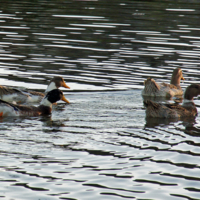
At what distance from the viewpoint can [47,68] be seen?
677 inches

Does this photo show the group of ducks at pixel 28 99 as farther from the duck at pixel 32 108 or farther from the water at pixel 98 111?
the water at pixel 98 111

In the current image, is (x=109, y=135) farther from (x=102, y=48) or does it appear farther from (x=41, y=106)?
(x=102, y=48)

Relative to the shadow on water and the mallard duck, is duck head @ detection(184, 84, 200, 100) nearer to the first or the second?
the shadow on water

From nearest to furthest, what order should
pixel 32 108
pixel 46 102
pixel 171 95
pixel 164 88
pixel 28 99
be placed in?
pixel 32 108 < pixel 46 102 < pixel 28 99 < pixel 164 88 < pixel 171 95

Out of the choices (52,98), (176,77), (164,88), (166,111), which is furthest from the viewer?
(176,77)

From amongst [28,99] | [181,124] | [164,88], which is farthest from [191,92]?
[28,99]

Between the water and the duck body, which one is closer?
the water

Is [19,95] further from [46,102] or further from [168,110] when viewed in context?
[168,110]

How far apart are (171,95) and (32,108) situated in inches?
198

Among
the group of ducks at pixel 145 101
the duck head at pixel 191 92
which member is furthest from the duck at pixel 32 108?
the duck head at pixel 191 92

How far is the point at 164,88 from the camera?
15188 mm

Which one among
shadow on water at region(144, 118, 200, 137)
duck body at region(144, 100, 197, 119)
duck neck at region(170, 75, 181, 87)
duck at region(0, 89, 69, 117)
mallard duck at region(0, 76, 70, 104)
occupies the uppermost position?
duck neck at region(170, 75, 181, 87)

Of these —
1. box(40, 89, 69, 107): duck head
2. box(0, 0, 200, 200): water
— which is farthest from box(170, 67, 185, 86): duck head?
box(40, 89, 69, 107): duck head

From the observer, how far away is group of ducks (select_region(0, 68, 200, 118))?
475 inches
